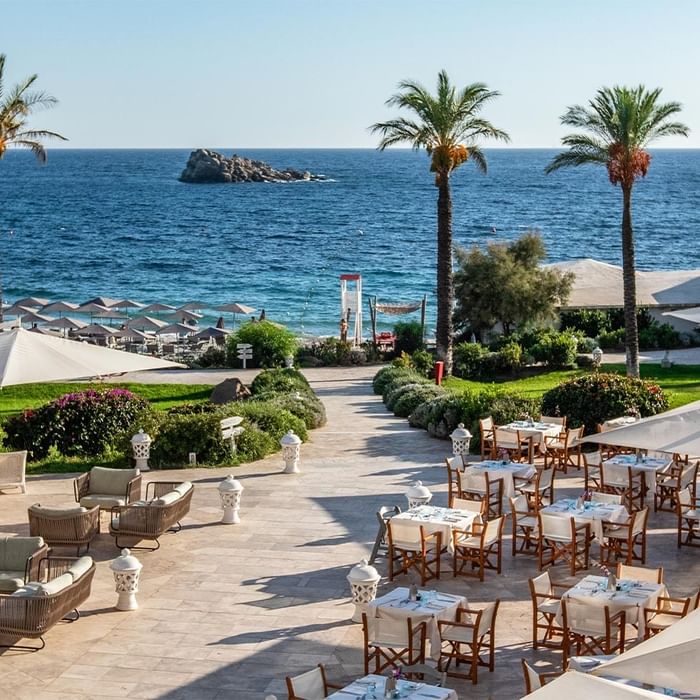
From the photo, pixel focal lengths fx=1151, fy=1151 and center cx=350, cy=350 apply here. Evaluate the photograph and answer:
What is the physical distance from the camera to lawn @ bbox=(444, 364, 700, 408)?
3036 centimetres

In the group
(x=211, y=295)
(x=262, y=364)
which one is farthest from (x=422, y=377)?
(x=211, y=295)

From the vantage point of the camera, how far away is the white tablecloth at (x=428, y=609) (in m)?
12.3

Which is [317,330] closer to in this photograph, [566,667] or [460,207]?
[566,667]

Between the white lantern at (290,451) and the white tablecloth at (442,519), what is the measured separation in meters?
5.87

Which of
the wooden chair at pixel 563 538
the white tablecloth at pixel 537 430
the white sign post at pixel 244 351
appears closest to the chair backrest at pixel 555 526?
the wooden chair at pixel 563 538

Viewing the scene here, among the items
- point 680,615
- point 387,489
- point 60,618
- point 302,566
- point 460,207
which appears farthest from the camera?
point 460,207

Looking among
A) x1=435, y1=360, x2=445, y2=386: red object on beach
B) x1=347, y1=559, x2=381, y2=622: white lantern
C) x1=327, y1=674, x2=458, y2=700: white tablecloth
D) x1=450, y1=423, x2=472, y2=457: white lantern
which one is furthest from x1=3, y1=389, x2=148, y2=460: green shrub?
x1=327, y1=674, x2=458, y2=700: white tablecloth

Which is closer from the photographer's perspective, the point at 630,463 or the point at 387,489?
the point at 630,463

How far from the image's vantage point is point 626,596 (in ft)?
41.3

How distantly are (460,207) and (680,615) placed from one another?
465 ft

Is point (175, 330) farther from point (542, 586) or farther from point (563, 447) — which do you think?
point (542, 586)

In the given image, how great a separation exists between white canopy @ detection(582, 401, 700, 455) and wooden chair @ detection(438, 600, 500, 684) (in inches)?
137

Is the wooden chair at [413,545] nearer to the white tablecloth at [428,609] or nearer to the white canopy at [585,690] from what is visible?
the white tablecloth at [428,609]

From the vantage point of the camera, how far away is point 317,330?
67.1 metres
